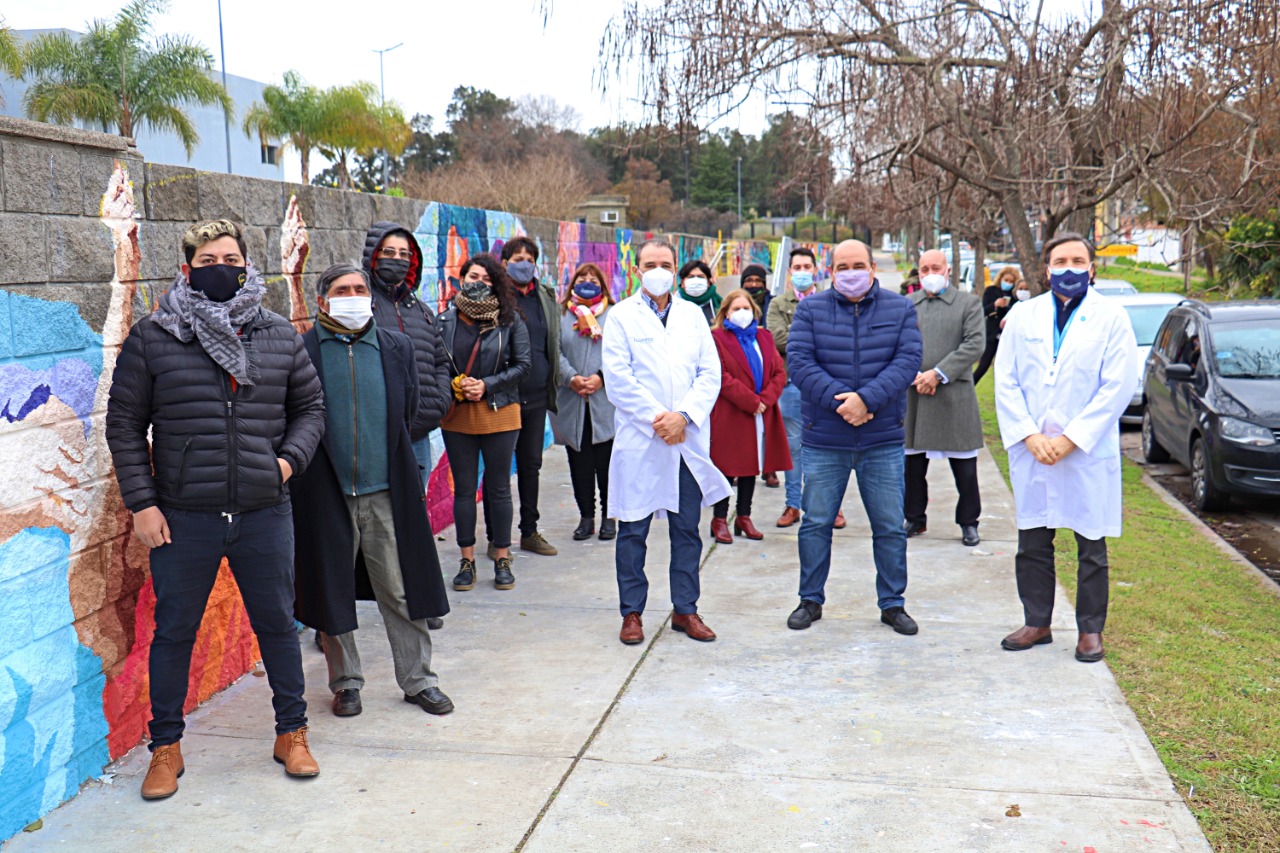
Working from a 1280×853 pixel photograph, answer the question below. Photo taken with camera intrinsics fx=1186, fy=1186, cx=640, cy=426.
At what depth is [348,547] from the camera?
4867 millimetres

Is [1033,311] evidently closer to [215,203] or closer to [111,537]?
[215,203]

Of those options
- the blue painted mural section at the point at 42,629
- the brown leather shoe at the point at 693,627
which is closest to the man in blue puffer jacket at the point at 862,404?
the brown leather shoe at the point at 693,627

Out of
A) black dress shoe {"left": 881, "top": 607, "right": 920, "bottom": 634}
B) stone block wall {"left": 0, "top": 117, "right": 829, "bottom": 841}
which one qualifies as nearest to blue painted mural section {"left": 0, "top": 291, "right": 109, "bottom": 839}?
stone block wall {"left": 0, "top": 117, "right": 829, "bottom": 841}

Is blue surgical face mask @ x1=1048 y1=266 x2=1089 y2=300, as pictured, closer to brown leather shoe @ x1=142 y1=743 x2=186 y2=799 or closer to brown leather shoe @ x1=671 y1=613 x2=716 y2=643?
brown leather shoe @ x1=671 y1=613 x2=716 y2=643

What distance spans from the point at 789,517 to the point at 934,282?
1984 mm

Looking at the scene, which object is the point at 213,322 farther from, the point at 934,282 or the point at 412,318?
the point at 934,282

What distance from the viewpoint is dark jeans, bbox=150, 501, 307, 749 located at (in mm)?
4152

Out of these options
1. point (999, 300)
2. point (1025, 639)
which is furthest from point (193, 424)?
A: point (999, 300)

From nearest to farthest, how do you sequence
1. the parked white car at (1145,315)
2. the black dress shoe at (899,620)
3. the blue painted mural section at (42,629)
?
the blue painted mural section at (42,629) < the black dress shoe at (899,620) < the parked white car at (1145,315)

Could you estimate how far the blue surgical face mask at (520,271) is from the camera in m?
7.46

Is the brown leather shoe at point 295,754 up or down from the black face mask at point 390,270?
down

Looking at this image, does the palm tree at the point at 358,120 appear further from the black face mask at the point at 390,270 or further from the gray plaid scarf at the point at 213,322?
the gray plaid scarf at the point at 213,322

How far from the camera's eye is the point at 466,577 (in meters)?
6.89

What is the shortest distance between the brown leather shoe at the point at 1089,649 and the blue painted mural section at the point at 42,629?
4225mm
